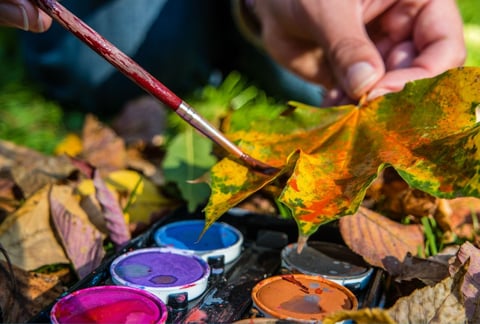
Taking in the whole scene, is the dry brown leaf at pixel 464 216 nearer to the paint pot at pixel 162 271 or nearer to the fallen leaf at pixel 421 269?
the fallen leaf at pixel 421 269

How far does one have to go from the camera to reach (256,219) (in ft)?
3.50

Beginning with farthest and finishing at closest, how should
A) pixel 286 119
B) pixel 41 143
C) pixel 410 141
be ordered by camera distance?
1. pixel 41 143
2. pixel 286 119
3. pixel 410 141

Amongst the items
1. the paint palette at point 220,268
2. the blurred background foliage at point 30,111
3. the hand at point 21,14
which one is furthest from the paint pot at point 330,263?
the blurred background foliage at point 30,111

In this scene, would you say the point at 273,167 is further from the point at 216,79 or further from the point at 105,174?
the point at 216,79

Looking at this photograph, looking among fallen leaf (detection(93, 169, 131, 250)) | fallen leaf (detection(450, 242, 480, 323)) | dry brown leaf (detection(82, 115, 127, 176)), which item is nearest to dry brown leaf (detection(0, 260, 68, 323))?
fallen leaf (detection(93, 169, 131, 250))

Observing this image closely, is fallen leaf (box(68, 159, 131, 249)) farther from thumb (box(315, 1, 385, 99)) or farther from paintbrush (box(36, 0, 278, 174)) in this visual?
thumb (box(315, 1, 385, 99))

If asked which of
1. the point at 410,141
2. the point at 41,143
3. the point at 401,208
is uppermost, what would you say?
the point at 410,141

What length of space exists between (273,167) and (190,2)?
4.41 ft

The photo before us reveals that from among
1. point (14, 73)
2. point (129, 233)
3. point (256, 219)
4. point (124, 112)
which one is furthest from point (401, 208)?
point (14, 73)

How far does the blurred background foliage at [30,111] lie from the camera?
1.80 metres

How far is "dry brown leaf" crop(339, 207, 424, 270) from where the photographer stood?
90 cm

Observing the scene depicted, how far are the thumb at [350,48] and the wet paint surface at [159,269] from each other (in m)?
0.47

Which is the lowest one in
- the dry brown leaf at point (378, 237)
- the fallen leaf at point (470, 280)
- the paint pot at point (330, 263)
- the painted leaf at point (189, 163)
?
the painted leaf at point (189, 163)

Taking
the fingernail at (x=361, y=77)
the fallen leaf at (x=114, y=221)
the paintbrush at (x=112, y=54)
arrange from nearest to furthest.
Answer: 1. the paintbrush at (x=112, y=54)
2. the fallen leaf at (x=114, y=221)
3. the fingernail at (x=361, y=77)
